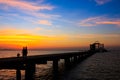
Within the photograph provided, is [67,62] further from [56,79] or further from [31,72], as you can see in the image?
[31,72]

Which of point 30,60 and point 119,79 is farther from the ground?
point 30,60

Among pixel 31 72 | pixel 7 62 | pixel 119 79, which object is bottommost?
pixel 119 79

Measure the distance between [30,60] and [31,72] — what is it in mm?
1619

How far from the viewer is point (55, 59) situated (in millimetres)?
35000

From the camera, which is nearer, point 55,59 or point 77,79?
point 77,79

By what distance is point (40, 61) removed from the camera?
27.4 metres

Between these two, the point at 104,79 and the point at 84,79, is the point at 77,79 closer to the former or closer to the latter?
the point at 84,79

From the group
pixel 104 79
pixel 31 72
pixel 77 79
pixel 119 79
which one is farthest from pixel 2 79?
pixel 119 79

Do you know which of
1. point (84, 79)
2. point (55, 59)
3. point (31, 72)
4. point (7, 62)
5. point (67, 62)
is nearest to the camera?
point (7, 62)

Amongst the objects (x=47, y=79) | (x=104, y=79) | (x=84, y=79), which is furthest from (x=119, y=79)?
(x=47, y=79)

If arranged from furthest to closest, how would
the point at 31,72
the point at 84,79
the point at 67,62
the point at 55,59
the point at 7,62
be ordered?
the point at 67,62 < the point at 55,59 < the point at 84,79 < the point at 31,72 < the point at 7,62

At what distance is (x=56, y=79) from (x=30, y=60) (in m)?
5.58

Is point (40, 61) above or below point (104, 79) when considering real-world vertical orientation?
above

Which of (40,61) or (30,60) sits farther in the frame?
(40,61)
